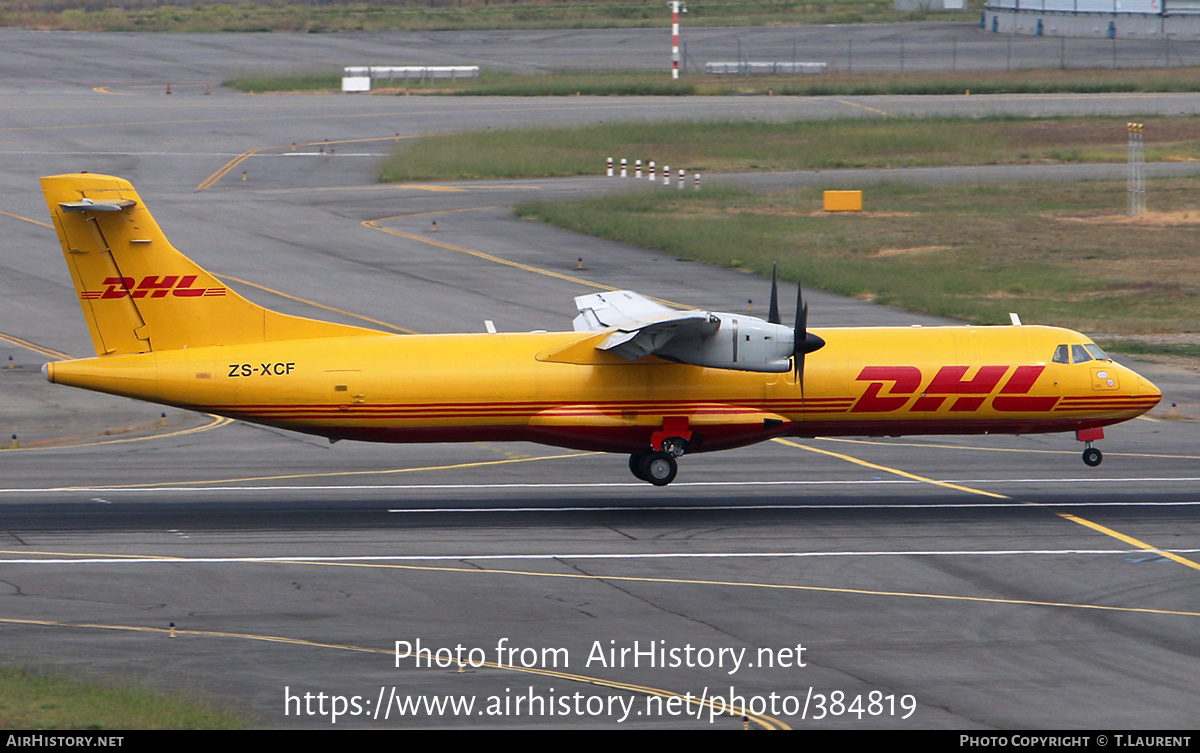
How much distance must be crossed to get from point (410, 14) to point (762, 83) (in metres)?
45.3

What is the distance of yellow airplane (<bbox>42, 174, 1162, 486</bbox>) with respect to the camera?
25.8 metres

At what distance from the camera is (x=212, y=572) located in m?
22.1

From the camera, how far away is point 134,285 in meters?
26.1

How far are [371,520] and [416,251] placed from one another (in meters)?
28.3

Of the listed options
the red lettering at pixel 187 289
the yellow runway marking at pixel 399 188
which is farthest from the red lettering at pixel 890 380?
the yellow runway marking at pixel 399 188

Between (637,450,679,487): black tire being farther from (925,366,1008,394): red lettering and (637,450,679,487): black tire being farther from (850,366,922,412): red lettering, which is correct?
(925,366,1008,394): red lettering

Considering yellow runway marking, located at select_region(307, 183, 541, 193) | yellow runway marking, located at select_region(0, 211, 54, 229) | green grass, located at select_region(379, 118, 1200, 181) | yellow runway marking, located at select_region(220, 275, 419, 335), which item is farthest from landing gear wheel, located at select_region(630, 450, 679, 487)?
green grass, located at select_region(379, 118, 1200, 181)

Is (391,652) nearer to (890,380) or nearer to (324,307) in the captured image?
(890,380)

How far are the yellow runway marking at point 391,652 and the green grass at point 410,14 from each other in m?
103

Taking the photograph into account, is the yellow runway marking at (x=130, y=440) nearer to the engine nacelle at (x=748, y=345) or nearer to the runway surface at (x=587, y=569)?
the runway surface at (x=587, y=569)

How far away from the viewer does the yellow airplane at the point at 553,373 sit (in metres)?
25.8

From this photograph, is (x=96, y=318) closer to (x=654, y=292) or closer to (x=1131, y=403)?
(x=1131, y=403)

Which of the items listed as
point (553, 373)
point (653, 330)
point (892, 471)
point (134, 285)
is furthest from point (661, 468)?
point (134, 285)

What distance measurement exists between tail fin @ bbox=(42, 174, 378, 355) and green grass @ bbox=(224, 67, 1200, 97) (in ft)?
210
